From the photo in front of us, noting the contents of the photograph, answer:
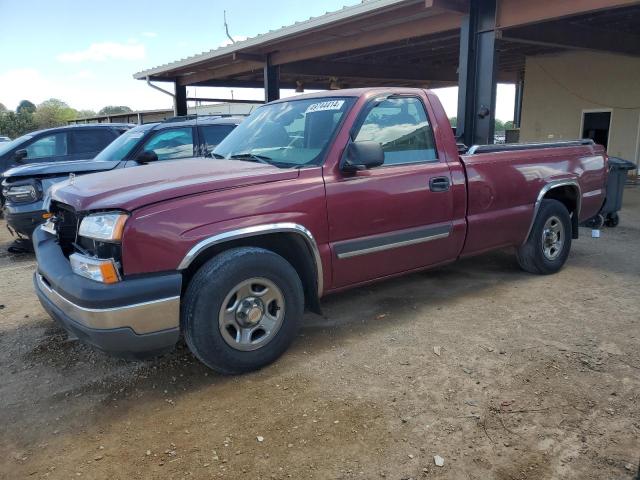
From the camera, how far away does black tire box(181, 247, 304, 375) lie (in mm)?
3131

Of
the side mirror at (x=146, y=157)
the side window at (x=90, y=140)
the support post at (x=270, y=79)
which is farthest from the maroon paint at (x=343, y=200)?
the support post at (x=270, y=79)

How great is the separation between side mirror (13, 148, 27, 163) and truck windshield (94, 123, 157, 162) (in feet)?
9.36

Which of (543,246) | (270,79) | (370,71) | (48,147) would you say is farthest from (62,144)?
(370,71)

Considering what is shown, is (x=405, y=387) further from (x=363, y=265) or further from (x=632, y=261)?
(x=632, y=261)

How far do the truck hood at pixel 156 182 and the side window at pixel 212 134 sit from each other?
11.7 ft

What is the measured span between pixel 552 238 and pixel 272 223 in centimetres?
358

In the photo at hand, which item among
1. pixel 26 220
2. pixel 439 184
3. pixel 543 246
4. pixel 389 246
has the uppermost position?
pixel 439 184

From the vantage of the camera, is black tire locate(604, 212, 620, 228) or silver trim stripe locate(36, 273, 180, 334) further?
black tire locate(604, 212, 620, 228)

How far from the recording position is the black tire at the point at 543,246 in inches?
210

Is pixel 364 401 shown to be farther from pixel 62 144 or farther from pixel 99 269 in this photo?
pixel 62 144

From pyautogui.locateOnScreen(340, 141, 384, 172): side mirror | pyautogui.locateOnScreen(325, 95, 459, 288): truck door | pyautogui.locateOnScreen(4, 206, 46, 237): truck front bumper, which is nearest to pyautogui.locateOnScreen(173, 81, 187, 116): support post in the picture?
pyautogui.locateOnScreen(4, 206, 46, 237): truck front bumper

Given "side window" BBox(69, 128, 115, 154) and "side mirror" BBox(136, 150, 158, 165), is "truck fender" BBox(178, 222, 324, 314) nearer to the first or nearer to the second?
"side mirror" BBox(136, 150, 158, 165)

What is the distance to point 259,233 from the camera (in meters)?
3.34

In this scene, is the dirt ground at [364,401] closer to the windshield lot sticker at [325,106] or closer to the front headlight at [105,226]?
the front headlight at [105,226]
